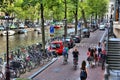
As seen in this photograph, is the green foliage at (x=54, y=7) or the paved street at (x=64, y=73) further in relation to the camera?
the green foliage at (x=54, y=7)

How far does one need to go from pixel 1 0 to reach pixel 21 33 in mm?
74392

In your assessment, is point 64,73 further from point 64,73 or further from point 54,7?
point 54,7

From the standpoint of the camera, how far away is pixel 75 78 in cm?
2531

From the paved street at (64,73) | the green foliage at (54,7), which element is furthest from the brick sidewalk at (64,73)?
the green foliage at (54,7)

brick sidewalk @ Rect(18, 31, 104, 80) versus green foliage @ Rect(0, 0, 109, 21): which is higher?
green foliage @ Rect(0, 0, 109, 21)

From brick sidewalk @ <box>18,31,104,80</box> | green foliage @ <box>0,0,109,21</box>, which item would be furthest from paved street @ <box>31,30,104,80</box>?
green foliage @ <box>0,0,109,21</box>

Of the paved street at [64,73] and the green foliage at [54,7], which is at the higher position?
the green foliage at [54,7]

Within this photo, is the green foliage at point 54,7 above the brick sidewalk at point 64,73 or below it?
above

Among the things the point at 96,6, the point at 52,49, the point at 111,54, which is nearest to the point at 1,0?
the point at 111,54

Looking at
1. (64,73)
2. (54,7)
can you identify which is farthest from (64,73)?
(54,7)

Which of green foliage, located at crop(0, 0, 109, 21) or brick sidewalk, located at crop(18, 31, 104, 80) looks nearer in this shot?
brick sidewalk, located at crop(18, 31, 104, 80)

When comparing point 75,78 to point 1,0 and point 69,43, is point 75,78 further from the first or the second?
point 69,43

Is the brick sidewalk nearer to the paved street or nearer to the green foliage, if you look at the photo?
the paved street

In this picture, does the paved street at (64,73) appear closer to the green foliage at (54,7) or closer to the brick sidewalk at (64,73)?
the brick sidewalk at (64,73)
